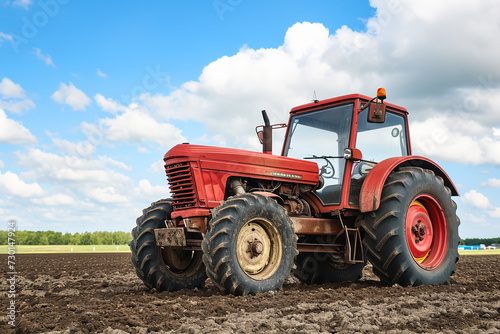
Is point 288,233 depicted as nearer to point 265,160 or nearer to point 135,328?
point 265,160

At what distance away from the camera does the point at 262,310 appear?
4.51m

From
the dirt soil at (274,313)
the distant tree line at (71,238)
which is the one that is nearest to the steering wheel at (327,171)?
A: the dirt soil at (274,313)

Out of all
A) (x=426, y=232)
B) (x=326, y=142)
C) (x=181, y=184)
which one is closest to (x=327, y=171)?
(x=326, y=142)

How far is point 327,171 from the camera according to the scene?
6.86m

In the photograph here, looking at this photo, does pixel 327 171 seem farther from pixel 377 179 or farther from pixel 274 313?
pixel 274 313

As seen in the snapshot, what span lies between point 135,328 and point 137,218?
9.64ft

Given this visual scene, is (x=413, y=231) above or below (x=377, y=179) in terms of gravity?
below

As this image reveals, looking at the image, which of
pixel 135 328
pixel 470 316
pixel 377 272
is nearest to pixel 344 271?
pixel 377 272

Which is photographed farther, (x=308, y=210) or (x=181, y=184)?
(x=308, y=210)

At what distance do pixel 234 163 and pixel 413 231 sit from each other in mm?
2777

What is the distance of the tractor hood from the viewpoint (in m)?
5.91

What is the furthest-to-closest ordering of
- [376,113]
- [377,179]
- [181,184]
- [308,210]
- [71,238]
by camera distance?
[71,238]
[308,210]
[377,179]
[376,113]
[181,184]

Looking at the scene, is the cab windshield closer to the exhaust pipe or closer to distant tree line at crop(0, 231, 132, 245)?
the exhaust pipe

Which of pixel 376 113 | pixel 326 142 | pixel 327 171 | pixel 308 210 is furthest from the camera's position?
pixel 326 142
